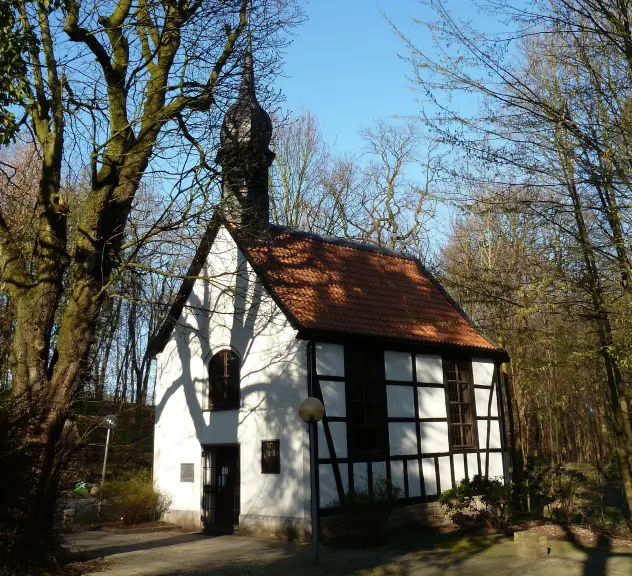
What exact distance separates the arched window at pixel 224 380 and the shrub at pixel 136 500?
8.69 ft

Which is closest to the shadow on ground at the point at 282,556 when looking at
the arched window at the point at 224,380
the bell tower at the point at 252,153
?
the arched window at the point at 224,380

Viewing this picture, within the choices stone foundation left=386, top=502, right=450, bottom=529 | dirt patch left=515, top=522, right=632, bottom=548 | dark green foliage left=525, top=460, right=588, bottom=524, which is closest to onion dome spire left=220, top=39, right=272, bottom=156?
stone foundation left=386, top=502, right=450, bottom=529

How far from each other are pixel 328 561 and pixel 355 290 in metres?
6.94

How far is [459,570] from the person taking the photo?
31.9ft

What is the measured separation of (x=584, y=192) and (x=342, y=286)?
25.9 ft

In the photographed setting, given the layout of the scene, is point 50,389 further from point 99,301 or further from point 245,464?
point 245,464

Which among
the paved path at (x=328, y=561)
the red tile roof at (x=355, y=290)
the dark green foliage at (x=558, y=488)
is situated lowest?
the paved path at (x=328, y=561)

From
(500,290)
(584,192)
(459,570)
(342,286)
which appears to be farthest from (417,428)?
(584,192)

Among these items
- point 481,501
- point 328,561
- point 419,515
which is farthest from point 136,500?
point 481,501

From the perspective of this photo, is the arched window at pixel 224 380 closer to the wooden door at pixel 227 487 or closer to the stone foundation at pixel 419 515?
the wooden door at pixel 227 487

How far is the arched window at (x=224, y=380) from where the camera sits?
571 inches

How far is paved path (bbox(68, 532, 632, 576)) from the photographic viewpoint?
31.4ft

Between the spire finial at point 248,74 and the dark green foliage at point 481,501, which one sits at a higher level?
the spire finial at point 248,74

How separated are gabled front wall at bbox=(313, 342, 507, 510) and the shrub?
496 centimetres
